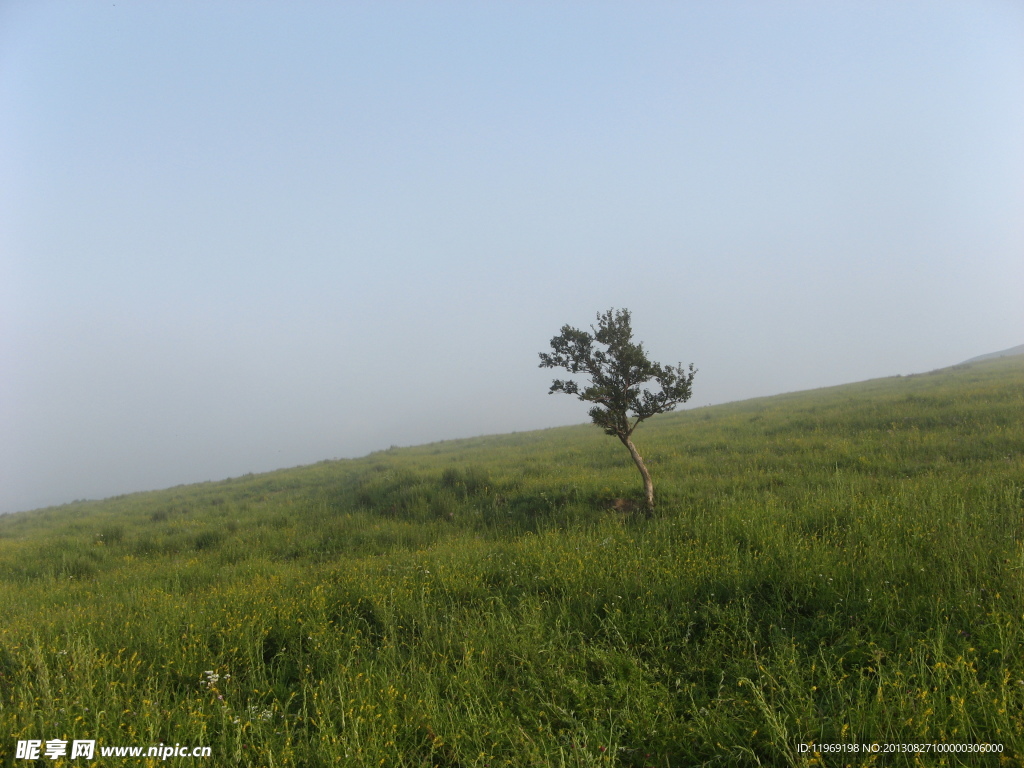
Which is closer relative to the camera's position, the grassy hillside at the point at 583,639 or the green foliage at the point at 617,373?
the grassy hillside at the point at 583,639

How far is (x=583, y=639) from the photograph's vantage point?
4750 mm

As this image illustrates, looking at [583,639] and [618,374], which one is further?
[618,374]

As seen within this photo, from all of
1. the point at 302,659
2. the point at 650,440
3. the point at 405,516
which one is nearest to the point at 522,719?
the point at 302,659

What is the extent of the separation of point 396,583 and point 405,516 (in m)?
5.75

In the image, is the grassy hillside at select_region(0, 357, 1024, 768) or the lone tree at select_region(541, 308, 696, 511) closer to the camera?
the grassy hillside at select_region(0, 357, 1024, 768)

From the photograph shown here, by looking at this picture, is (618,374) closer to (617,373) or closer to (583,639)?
(617,373)

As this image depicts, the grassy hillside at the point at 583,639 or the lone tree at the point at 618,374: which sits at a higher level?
the lone tree at the point at 618,374

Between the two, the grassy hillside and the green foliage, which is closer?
the grassy hillside

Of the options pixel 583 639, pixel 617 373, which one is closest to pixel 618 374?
pixel 617 373

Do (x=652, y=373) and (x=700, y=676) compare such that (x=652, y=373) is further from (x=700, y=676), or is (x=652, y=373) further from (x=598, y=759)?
(x=598, y=759)

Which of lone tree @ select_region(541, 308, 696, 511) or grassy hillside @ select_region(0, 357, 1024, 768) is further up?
lone tree @ select_region(541, 308, 696, 511)

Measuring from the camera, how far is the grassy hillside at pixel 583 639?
327 cm

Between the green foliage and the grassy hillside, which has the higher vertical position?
the green foliage

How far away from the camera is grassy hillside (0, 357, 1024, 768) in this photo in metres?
3.27
